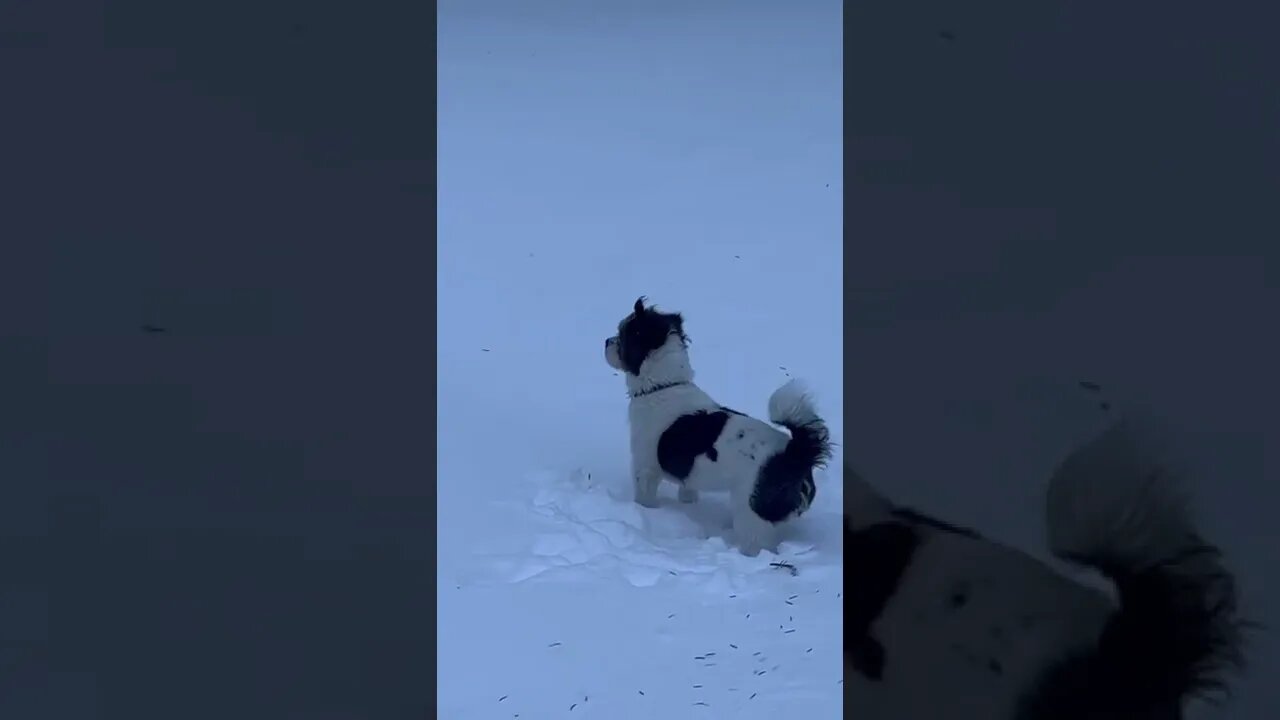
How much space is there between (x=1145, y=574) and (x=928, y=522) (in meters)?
0.37

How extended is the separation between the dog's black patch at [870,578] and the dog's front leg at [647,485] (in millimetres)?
1260

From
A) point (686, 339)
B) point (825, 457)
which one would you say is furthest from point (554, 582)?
point (686, 339)

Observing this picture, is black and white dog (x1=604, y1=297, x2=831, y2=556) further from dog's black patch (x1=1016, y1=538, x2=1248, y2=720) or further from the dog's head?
dog's black patch (x1=1016, y1=538, x2=1248, y2=720)

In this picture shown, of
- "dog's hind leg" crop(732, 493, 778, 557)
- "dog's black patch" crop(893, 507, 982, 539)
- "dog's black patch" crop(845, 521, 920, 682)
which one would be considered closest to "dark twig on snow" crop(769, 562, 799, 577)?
"dog's hind leg" crop(732, 493, 778, 557)

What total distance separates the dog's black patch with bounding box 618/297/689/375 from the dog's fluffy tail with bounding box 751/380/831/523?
616 millimetres

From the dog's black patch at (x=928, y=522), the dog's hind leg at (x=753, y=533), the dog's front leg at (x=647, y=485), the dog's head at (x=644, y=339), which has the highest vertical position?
the dog's head at (x=644, y=339)

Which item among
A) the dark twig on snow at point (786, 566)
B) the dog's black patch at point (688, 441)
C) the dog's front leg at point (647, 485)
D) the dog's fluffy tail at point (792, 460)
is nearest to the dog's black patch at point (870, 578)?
the dark twig on snow at point (786, 566)

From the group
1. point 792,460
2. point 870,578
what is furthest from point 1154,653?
point 792,460

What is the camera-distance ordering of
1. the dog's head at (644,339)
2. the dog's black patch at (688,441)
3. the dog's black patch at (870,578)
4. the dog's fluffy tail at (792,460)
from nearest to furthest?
the dog's black patch at (870,578), the dog's fluffy tail at (792,460), the dog's black patch at (688,441), the dog's head at (644,339)

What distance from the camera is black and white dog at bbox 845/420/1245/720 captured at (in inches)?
53.8

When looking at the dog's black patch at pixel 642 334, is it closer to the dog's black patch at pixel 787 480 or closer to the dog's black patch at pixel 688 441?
the dog's black patch at pixel 688 441

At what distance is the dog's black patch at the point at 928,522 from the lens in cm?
162

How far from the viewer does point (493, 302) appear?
4.52 meters

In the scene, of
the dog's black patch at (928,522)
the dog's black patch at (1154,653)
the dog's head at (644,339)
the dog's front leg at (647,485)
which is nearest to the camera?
the dog's black patch at (1154,653)
